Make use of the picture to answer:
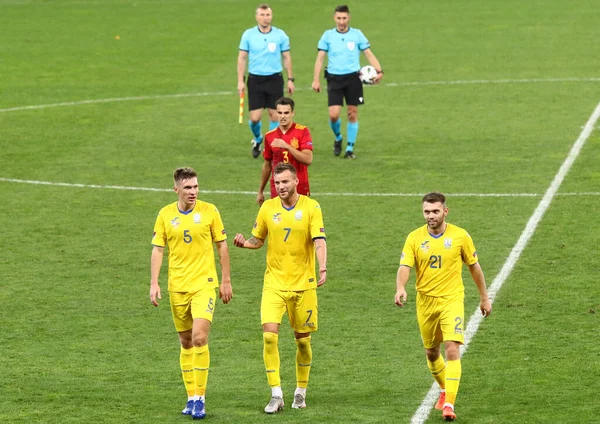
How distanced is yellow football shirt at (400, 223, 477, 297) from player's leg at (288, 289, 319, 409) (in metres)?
0.92

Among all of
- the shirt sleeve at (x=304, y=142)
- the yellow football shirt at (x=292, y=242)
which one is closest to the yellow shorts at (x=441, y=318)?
the yellow football shirt at (x=292, y=242)

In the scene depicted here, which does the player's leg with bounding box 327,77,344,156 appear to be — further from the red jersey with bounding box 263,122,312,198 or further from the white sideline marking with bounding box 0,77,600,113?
the white sideline marking with bounding box 0,77,600,113

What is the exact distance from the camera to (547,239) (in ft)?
56.0

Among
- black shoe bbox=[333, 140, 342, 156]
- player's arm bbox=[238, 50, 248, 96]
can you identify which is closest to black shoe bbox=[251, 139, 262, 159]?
player's arm bbox=[238, 50, 248, 96]

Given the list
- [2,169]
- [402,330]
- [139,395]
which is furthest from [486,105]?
[139,395]

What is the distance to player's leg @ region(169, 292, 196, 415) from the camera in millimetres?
11188

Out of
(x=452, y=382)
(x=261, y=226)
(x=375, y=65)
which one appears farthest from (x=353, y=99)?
(x=452, y=382)

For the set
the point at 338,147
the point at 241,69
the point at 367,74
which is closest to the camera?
the point at 241,69

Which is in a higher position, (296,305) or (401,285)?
(401,285)

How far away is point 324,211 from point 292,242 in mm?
7594

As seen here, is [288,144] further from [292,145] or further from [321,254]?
[321,254]

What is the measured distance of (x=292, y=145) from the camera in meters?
14.7

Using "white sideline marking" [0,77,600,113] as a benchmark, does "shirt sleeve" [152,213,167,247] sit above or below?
below

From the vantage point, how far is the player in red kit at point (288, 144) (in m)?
14.4
